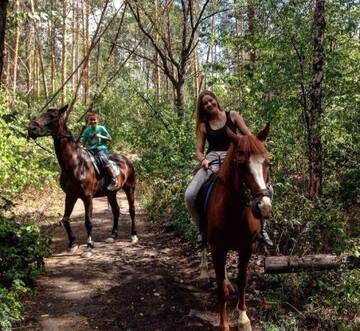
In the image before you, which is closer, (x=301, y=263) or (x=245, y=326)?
(x=245, y=326)

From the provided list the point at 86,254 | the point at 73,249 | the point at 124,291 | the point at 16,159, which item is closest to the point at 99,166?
the point at 73,249

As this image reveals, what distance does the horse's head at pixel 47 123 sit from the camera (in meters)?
8.16

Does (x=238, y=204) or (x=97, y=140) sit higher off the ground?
(x=97, y=140)

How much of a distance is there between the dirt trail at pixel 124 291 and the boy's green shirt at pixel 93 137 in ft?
6.90

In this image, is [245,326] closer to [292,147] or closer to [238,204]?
[238,204]

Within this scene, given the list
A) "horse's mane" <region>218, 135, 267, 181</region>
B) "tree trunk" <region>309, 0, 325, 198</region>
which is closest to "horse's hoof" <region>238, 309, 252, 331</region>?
"horse's mane" <region>218, 135, 267, 181</region>

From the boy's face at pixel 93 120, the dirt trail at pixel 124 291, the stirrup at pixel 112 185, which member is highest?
the boy's face at pixel 93 120

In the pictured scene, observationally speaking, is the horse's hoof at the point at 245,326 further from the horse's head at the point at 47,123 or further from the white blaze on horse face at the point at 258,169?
the horse's head at the point at 47,123

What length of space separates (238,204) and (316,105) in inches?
147

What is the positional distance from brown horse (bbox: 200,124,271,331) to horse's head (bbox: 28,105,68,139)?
421cm

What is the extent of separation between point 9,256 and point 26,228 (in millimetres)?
968

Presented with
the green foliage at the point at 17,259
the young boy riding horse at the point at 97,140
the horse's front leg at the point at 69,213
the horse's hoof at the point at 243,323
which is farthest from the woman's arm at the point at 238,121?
the young boy riding horse at the point at 97,140

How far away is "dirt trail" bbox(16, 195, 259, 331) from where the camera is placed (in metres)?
5.42

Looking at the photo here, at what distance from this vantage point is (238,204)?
4715 mm
